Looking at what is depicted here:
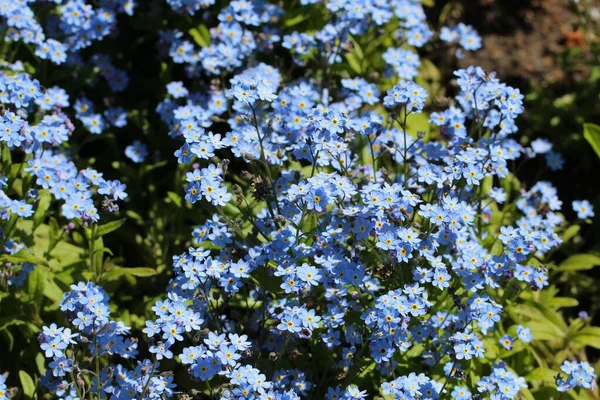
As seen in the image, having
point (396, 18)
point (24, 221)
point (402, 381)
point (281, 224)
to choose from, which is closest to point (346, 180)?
point (281, 224)

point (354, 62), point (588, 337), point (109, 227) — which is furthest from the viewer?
point (354, 62)

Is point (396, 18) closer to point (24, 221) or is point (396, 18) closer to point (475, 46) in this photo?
point (475, 46)

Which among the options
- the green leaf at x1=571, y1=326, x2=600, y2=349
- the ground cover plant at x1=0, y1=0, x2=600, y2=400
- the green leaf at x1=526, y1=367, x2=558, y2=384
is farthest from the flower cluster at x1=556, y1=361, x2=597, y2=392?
the green leaf at x1=571, y1=326, x2=600, y2=349

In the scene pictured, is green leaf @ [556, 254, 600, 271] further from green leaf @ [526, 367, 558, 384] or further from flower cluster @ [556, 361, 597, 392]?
flower cluster @ [556, 361, 597, 392]

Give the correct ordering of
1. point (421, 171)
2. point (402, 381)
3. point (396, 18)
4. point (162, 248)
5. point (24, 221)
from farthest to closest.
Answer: point (396, 18) → point (162, 248) → point (24, 221) → point (421, 171) → point (402, 381)

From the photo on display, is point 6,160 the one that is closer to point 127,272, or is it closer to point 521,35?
point 127,272

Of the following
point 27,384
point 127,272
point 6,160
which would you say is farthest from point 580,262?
point 6,160
